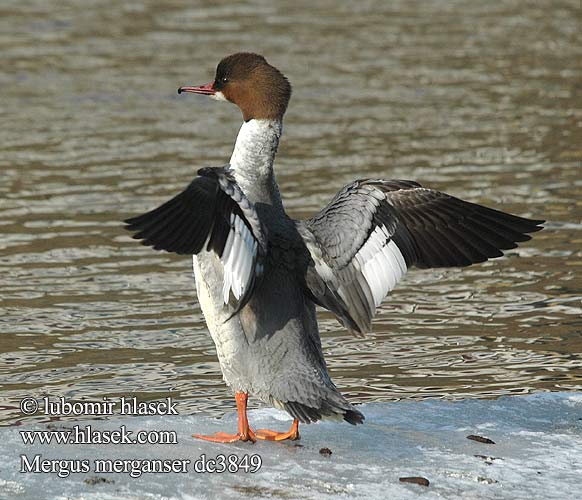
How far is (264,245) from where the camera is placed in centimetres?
544

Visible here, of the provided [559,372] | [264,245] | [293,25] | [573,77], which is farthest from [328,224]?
[293,25]

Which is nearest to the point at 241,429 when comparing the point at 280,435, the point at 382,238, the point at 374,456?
the point at 280,435

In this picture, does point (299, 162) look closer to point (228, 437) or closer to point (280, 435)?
point (280, 435)

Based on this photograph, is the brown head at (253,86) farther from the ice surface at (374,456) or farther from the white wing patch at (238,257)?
the ice surface at (374,456)

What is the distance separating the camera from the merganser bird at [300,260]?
18.2 ft

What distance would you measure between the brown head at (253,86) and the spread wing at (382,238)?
52cm

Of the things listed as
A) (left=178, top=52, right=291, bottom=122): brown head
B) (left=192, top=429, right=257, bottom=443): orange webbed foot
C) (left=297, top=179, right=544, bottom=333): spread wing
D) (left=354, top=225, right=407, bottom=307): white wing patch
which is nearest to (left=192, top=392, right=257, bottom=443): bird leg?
(left=192, top=429, right=257, bottom=443): orange webbed foot

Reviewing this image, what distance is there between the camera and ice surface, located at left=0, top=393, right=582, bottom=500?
5.19 metres

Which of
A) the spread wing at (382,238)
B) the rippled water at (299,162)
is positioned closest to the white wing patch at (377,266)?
the spread wing at (382,238)

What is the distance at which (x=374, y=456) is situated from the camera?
568 centimetres

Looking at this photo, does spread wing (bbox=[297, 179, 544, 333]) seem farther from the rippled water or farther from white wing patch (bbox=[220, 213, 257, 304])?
the rippled water

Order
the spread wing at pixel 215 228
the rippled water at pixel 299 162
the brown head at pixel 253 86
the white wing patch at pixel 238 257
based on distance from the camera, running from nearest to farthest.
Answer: the spread wing at pixel 215 228 → the white wing patch at pixel 238 257 → the brown head at pixel 253 86 → the rippled water at pixel 299 162

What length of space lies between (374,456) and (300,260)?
892 mm

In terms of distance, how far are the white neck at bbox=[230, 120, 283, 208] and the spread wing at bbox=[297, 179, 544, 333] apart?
0.20m
